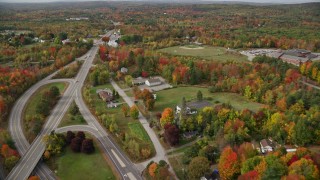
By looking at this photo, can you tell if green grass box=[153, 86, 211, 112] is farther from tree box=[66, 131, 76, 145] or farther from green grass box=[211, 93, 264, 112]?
tree box=[66, 131, 76, 145]

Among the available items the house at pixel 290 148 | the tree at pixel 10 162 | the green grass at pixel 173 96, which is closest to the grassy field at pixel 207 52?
the green grass at pixel 173 96

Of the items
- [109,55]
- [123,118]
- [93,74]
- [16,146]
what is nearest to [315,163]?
[123,118]

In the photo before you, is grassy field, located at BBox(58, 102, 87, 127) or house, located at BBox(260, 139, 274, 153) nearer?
Answer: house, located at BBox(260, 139, 274, 153)

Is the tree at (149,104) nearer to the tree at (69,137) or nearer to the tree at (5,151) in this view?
the tree at (69,137)

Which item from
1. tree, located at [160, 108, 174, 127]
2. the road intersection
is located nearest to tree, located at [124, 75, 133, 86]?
the road intersection

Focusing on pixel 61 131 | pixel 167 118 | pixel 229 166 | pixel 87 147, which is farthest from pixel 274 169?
pixel 61 131

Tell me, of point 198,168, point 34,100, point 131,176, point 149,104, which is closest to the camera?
point 198,168

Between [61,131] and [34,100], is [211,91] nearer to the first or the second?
[61,131]
